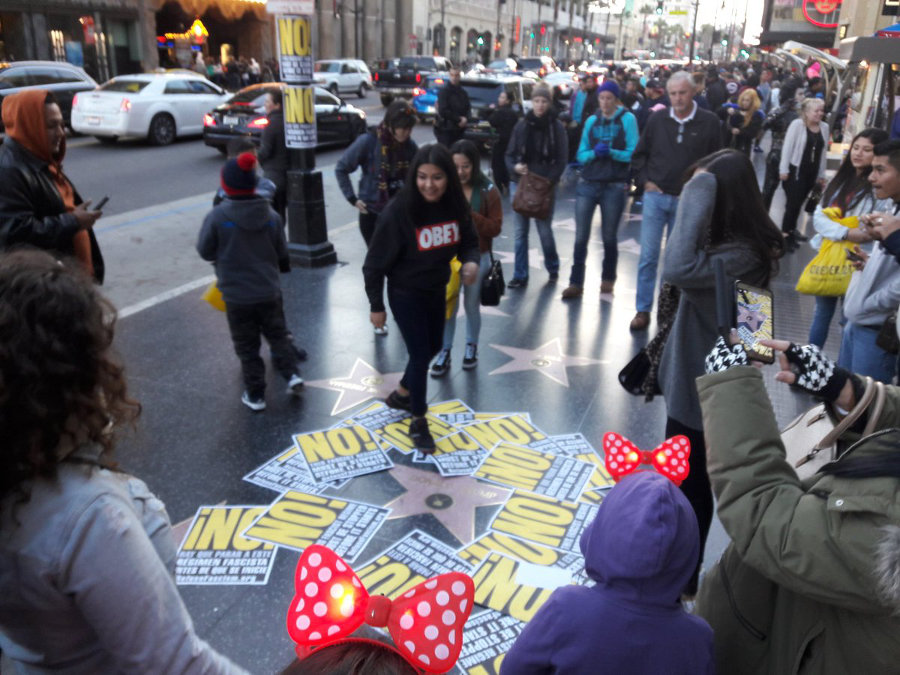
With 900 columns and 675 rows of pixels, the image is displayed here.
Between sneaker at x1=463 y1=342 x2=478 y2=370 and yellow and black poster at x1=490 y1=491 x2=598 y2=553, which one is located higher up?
sneaker at x1=463 y1=342 x2=478 y2=370

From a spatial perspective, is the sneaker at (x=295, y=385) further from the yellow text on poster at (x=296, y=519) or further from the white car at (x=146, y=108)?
the white car at (x=146, y=108)

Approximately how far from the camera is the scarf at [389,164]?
→ 6.13 meters

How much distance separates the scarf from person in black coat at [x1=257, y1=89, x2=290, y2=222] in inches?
78.7

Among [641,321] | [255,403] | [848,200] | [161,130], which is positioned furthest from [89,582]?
[161,130]

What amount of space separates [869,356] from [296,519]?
308 cm

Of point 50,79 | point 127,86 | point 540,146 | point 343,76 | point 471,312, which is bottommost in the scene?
point 471,312

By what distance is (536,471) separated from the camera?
4199mm

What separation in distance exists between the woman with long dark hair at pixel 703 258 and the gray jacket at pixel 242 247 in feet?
8.68

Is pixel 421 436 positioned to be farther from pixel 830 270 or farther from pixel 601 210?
pixel 601 210

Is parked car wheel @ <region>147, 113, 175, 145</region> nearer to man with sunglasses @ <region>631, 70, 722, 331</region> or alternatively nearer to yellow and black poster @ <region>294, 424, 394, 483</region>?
man with sunglasses @ <region>631, 70, 722, 331</region>

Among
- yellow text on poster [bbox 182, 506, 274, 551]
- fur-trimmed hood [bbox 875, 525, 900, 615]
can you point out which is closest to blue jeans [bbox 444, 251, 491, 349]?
yellow text on poster [bbox 182, 506, 274, 551]

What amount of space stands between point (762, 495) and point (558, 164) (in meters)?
6.08

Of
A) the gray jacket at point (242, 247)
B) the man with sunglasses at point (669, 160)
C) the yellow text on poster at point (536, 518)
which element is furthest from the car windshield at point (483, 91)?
the yellow text on poster at point (536, 518)

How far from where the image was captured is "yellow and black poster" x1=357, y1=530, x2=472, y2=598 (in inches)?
128
